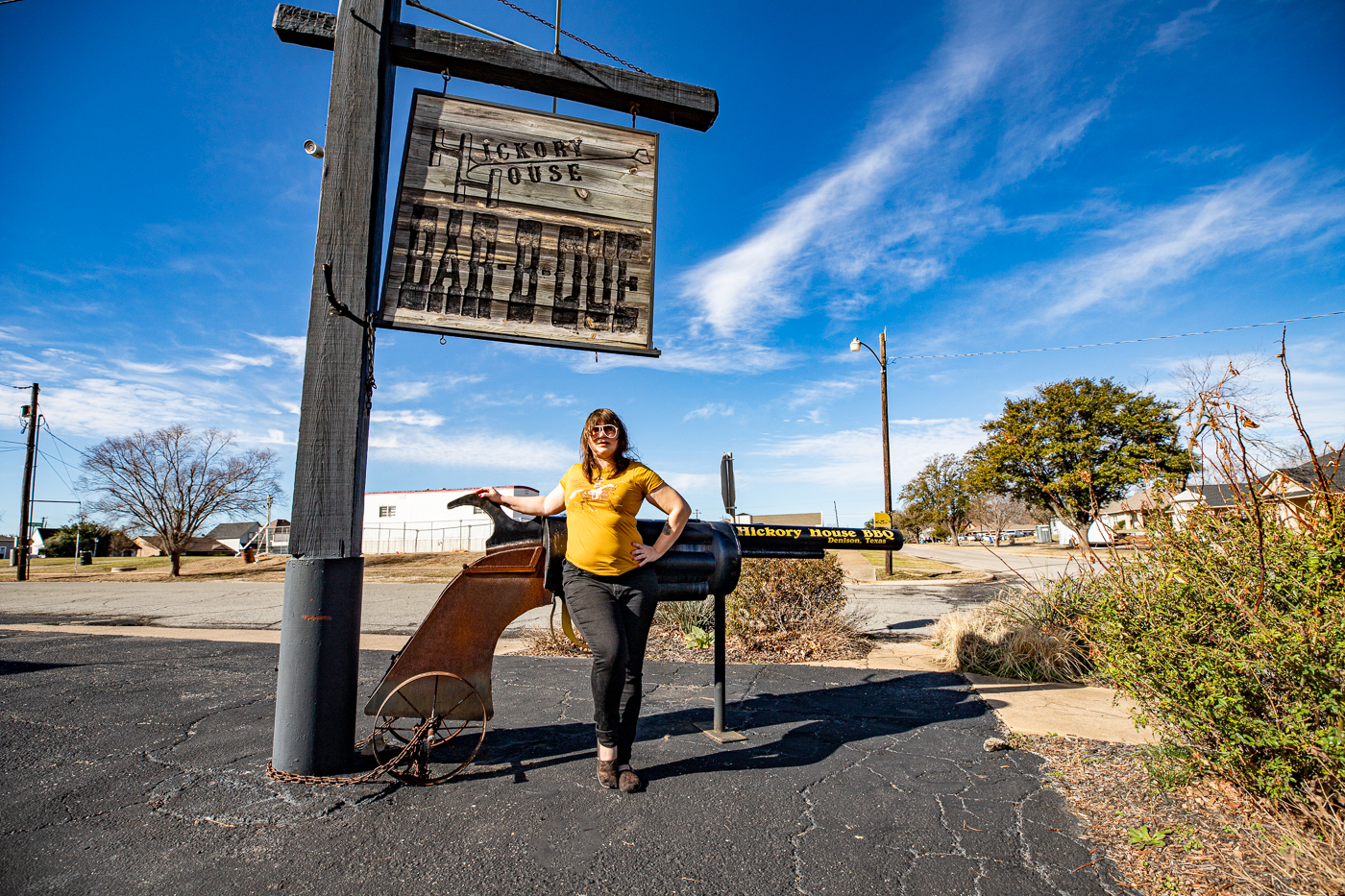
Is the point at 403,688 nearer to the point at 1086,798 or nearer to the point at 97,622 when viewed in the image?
the point at 1086,798

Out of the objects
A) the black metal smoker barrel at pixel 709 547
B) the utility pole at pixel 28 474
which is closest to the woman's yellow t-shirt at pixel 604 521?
the black metal smoker barrel at pixel 709 547

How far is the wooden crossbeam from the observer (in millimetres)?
3652

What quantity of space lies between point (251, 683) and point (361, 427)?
3.30 m

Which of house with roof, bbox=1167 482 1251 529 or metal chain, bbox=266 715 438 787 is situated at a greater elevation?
house with roof, bbox=1167 482 1251 529

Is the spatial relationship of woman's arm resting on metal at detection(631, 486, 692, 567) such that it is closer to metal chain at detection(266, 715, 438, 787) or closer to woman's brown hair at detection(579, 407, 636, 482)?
woman's brown hair at detection(579, 407, 636, 482)

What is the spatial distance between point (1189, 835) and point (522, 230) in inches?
170

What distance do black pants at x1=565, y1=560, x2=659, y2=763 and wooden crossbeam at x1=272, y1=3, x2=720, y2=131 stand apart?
3032 mm

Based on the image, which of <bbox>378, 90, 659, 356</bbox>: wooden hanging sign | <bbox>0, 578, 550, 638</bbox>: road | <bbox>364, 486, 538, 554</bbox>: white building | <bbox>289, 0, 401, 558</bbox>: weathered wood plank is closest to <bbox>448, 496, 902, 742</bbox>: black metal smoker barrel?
<bbox>289, 0, 401, 558</bbox>: weathered wood plank

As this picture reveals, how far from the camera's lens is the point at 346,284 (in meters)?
3.44

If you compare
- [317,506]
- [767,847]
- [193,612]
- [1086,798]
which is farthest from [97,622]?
[1086,798]

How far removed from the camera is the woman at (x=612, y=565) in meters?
3.26

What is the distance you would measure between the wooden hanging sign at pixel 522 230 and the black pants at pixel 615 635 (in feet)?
4.69

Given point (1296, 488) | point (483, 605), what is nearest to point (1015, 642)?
point (1296, 488)

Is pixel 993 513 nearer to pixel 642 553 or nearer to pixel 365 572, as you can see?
pixel 365 572
